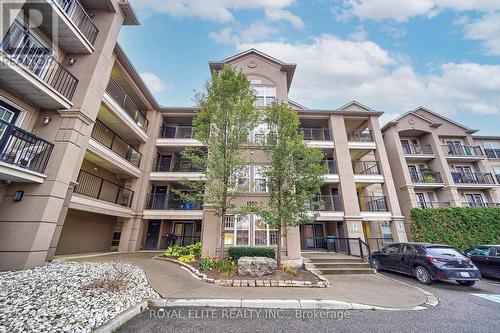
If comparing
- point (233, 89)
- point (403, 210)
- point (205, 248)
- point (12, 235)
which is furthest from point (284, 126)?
point (403, 210)

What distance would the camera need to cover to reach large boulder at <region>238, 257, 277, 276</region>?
290 inches

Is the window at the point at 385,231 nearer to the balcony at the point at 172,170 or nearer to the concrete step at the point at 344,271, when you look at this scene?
the concrete step at the point at 344,271

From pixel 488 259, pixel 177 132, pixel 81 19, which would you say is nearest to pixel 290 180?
pixel 488 259

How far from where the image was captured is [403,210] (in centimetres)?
1633

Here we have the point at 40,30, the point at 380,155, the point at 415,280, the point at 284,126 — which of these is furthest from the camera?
the point at 380,155

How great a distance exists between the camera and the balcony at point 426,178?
16.9 meters

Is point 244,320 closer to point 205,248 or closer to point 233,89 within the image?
point 205,248

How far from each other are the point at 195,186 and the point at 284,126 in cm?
520

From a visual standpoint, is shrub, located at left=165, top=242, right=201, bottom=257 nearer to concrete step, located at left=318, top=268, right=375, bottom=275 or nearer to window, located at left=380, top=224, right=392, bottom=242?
concrete step, located at left=318, top=268, right=375, bottom=275

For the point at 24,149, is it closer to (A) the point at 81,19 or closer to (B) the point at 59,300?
(B) the point at 59,300

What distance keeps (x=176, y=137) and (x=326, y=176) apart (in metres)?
13.3

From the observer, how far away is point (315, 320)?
4398mm

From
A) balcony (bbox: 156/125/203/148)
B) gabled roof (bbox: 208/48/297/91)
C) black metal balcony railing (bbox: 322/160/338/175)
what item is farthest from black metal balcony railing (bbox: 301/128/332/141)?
balcony (bbox: 156/125/203/148)

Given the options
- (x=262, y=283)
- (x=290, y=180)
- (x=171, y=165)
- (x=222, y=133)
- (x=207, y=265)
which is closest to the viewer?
(x=262, y=283)
